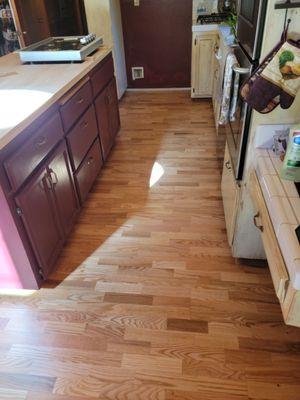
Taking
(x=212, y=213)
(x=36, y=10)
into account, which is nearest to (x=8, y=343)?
(x=212, y=213)

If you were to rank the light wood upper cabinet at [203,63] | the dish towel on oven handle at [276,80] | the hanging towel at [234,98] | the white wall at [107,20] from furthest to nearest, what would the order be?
the light wood upper cabinet at [203,63] → the white wall at [107,20] → the hanging towel at [234,98] → the dish towel on oven handle at [276,80]

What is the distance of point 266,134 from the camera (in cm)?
129

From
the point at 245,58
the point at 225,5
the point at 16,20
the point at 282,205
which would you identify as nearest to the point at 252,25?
the point at 245,58

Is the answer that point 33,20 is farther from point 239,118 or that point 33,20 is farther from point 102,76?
point 239,118

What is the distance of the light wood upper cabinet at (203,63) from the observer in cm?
352

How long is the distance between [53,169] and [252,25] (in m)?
1.15

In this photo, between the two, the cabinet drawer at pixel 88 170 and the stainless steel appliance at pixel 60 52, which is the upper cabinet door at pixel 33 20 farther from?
the cabinet drawer at pixel 88 170

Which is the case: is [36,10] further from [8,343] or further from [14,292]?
[8,343]

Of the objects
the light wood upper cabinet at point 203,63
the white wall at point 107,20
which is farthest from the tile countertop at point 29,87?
the light wood upper cabinet at point 203,63

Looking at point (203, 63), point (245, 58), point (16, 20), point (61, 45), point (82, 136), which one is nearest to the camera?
point (245, 58)

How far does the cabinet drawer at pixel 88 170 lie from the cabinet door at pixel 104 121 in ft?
0.43

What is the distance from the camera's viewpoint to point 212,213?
2125 mm

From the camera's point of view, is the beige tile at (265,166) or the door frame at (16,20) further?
the door frame at (16,20)

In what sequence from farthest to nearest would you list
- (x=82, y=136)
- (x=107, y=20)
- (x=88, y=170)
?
(x=107, y=20) < (x=88, y=170) < (x=82, y=136)
